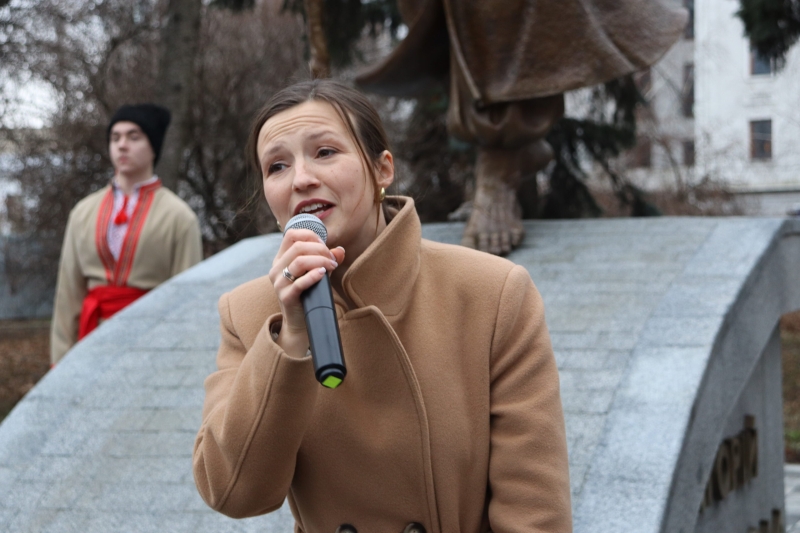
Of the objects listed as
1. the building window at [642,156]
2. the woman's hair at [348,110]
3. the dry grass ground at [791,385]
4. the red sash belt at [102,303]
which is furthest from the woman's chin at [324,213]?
the building window at [642,156]

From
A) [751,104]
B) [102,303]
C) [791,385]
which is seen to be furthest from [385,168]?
[751,104]

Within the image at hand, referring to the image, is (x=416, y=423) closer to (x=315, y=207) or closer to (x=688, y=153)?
(x=315, y=207)

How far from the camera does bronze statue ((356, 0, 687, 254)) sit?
222 inches

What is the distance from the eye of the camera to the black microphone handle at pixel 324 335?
1.54 meters

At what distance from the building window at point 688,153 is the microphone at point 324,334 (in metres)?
16.5

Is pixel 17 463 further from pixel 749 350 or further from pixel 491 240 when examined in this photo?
pixel 749 350

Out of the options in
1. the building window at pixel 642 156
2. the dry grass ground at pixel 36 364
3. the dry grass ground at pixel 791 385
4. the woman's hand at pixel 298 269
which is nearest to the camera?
the woman's hand at pixel 298 269

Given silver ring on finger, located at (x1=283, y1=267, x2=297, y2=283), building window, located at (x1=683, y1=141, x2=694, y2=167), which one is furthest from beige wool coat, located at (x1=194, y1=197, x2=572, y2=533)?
building window, located at (x1=683, y1=141, x2=694, y2=167)

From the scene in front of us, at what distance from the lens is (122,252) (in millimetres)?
5359

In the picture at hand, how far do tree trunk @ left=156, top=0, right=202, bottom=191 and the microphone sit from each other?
992cm

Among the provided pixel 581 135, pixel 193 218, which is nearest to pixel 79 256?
pixel 193 218

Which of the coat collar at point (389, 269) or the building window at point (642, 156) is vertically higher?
the coat collar at point (389, 269)

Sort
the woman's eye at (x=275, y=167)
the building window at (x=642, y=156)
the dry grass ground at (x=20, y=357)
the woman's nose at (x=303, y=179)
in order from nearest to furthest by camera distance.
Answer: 1. the woman's nose at (x=303, y=179)
2. the woman's eye at (x=275, y=167)
3. the dry grass ground at (x=20, y=357)
4. the building window at (x=642, y=156)

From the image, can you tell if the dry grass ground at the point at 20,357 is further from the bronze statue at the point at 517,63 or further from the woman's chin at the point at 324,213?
the woman's chin at the point at 324,213
